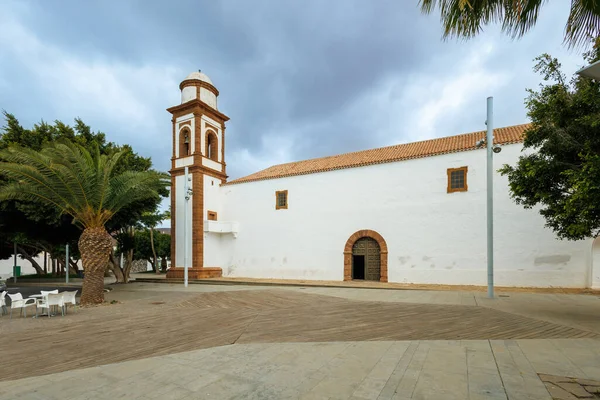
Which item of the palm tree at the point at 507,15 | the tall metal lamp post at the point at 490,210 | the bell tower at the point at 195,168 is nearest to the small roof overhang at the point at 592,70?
the palm tree at the point at 507,15

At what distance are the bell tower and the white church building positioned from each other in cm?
7

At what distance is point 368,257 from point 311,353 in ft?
41.7

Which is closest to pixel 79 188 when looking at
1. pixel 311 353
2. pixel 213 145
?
pixel 311 353

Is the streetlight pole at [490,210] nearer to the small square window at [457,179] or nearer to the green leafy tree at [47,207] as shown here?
the small square window at [457,179]

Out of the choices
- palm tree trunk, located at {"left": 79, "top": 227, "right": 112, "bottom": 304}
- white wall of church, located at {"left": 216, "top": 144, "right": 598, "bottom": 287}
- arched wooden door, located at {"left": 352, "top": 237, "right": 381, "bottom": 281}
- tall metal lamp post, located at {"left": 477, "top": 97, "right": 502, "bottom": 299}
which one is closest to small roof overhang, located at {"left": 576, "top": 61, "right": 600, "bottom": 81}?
tall metal lamp post, located at {"left": 477, "top": 97, "right": 502, "bottom": 299}

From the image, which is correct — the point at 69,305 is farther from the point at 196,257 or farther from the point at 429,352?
the point at 429,352

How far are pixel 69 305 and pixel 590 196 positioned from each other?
14283mm

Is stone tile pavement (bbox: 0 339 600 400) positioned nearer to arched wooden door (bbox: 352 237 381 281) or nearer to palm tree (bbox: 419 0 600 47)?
palm tree (bbox: 419 0 600 47)

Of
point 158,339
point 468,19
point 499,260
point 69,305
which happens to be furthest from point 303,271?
point 468,19

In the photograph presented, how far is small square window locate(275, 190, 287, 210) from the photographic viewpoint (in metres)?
20.3

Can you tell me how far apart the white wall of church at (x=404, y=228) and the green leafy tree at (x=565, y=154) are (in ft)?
22.2

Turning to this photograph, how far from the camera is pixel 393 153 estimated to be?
61.1 feet

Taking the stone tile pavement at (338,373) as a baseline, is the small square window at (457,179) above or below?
above

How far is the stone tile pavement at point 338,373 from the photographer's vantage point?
3.78m
